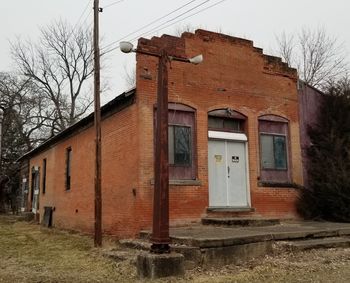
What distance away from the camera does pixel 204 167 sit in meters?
14.5

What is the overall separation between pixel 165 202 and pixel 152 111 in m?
5.29

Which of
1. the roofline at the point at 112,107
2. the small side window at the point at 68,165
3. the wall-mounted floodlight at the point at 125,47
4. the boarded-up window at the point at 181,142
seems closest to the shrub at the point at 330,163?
the boarded-up window at the point at 181,142

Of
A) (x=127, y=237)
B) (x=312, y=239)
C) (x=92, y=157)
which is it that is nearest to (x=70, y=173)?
(x=92, y=157)

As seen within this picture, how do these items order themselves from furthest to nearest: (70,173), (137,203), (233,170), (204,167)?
(70,173)
(233,170)
(204,167)
(137,203)

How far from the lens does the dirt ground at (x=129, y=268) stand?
8898 millimetres

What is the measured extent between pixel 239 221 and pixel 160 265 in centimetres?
546

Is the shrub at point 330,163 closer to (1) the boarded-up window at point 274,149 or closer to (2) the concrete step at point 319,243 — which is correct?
(1) the boarded-up window at point 274,149

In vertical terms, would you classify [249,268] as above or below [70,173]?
below

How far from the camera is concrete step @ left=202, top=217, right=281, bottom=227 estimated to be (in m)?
13.5

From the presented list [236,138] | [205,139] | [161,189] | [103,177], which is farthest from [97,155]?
[161,189]

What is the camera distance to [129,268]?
9.66 meters

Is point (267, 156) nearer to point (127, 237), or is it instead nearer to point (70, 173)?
point (127, 237)

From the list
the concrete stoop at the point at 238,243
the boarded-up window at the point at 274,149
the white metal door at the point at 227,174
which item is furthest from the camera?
the boarded-up window at the point at 274,149

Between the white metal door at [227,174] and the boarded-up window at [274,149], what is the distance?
795mm
